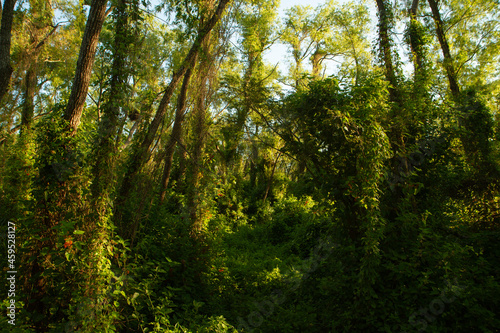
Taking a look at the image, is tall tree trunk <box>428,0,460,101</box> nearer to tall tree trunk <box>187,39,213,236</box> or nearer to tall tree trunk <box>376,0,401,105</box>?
tall tree trunk <box>376,0,401,105</box>

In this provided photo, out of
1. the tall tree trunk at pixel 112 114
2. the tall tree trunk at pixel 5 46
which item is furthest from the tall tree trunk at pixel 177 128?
the tall tree trunk at pixel 5 46

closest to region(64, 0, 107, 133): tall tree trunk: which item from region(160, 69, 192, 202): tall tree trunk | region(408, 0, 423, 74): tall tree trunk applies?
region(160, 69, 192, 202): tall tree trunk

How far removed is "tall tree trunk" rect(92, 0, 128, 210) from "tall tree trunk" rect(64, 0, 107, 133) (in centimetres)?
29

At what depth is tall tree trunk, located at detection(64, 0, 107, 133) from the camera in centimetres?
430

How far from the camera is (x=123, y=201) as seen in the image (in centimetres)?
548

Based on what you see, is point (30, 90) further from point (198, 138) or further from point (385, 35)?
point (385, 35)

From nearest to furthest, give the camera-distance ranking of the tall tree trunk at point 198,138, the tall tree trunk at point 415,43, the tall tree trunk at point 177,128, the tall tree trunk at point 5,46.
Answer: the tall tree trunk at point 5,46, the tall tree trunk at point 198,138, the tall tree trunk at point 177,128, the tall tree trunk at point 415,43

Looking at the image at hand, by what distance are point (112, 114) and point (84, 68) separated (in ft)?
2.41

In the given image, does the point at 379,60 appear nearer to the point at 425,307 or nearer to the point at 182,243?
the point at 425,307

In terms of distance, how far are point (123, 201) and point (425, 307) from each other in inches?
191

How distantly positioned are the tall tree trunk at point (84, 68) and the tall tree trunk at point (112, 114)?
0.95 ft

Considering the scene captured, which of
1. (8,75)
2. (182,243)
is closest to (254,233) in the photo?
(182,243)

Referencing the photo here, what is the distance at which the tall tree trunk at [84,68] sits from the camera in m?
4.30

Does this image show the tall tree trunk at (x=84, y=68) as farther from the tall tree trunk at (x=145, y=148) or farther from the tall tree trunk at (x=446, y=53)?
the tall tree trunk at (x=446, y=53)
